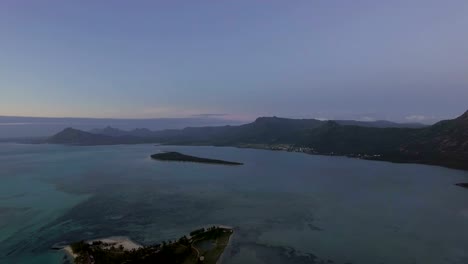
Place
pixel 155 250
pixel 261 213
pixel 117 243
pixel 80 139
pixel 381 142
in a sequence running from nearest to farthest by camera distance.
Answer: pixel 155 250, pixel 117 243, pixel 261 213, pixel 381 142, pixel 80 139

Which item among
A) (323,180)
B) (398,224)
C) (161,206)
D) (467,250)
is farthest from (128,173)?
(467,250)

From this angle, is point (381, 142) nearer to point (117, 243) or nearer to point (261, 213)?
point (261, 213)

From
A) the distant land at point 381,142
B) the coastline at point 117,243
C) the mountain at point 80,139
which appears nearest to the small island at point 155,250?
the coastline at point 117,243

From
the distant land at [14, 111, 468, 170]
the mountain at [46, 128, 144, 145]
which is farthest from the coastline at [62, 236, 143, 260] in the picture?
the mountain at [46, 128, 144, 145]

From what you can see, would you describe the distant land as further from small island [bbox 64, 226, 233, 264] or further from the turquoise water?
small island [bbox 64, 226, 233, 264]

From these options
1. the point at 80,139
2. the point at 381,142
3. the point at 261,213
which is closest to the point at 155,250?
the point at 261,213

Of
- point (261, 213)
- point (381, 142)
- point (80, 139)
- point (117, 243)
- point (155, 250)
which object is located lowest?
point (117, 243)

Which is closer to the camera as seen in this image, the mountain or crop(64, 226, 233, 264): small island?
crop(64, 226, 233, 264): small island
